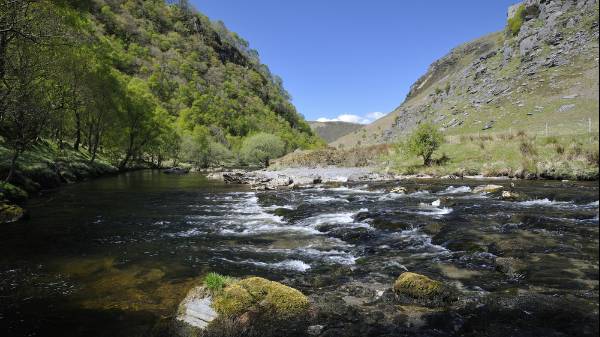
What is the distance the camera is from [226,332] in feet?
22.4

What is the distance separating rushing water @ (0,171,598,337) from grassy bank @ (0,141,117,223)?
1.69m

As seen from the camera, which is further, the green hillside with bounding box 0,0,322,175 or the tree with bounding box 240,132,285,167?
the tree with bounding box 240,132,285,167

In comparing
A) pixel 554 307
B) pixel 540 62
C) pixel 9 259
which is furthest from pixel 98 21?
pixel 554 307

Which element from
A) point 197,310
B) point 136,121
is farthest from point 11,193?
point 136,121

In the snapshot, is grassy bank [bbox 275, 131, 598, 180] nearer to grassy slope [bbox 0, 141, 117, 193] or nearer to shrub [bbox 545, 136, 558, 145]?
shrub [bbox 545, 136, 558, 145]

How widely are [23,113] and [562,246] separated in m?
27.9

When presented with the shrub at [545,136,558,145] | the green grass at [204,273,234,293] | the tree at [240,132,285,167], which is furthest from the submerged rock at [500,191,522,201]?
the tree at [240,132,285,167]

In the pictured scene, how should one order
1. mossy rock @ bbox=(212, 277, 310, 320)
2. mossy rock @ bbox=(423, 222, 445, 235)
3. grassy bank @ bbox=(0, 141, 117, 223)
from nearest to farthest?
1. mossy rock @ bbox=(212, 277, 310, 320)
2. mossy rock @ bbox=(423, 222, 445, 235)
3. grassy bank @ bbox=(0, 141, 117, 223)

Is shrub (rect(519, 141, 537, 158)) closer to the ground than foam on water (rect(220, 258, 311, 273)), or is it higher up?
higher up

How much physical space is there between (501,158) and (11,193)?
41.0 meters

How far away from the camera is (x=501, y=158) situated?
37812mm

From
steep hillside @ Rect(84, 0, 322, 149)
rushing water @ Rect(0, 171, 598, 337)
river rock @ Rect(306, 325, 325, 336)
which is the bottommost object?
river rock @ Rect(306, 325, 325, 336)

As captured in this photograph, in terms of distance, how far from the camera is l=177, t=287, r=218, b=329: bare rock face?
7066 millimetres

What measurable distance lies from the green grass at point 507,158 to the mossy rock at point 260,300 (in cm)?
2129
